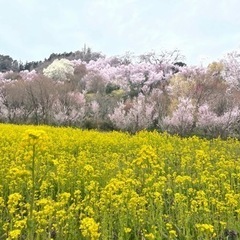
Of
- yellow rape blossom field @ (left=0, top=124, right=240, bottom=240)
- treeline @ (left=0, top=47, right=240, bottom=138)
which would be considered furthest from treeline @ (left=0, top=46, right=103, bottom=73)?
yellow rape blossom field @ (left=0, top=124, right=240, bottom=240)

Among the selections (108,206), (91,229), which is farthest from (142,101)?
(91,229)

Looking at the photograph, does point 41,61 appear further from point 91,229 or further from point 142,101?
point 91,229

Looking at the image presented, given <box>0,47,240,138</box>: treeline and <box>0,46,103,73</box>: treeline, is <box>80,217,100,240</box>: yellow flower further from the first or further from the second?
<box>0,46,103,73</box>: treeline

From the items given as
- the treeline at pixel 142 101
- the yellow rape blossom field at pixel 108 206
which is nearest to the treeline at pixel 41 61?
the treeline at pixel 142 101

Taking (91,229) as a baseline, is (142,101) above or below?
above

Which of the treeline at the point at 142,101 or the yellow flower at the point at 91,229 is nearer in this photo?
the yellow flower at the point at 91,229

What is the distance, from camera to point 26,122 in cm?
3416

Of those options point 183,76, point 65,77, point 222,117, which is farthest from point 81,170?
point 65,77

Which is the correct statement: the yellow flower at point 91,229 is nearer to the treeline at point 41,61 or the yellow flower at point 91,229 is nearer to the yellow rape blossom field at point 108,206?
the yellow rape blossom field at point 108,206

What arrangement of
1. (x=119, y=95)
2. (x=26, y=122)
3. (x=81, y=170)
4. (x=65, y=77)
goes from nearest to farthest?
(x=81, y=170)
(x=26, y=122)
(x=119, y=95)
(x=65, y=77)

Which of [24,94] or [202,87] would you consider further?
[24,94]

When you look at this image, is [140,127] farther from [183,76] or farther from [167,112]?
[183,76]

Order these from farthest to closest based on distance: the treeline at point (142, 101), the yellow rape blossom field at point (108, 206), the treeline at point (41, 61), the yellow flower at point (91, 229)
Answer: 1. the treeline at point (41, 61)
2. the treeline at point (142, 101)
3. the yellow rape blossom field at point (108, 206)
4. the yellow flower at point (91, 229)

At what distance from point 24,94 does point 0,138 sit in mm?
22196
